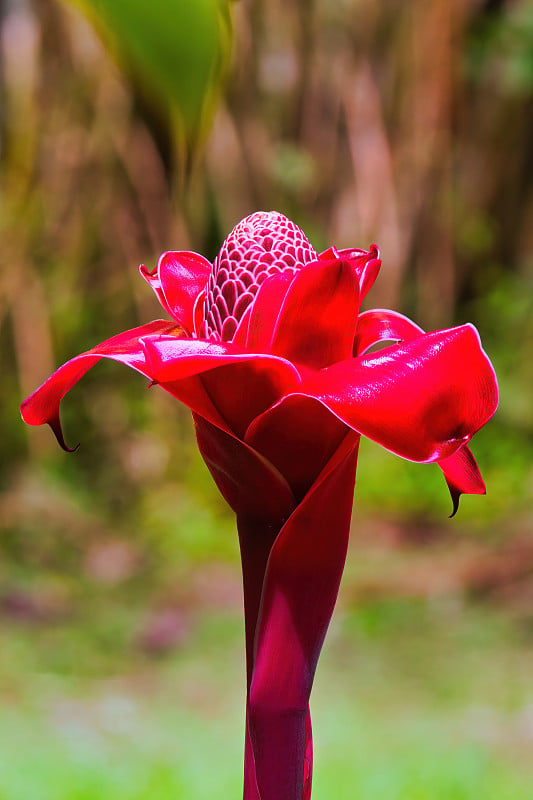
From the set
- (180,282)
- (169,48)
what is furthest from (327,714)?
(169,48)

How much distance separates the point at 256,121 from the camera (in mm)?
2178

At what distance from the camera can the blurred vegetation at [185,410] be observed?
47.4 inches

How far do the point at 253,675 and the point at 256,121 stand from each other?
2096 millimetres

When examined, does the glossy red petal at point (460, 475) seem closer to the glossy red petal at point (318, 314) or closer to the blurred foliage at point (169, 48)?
the glossy red petal at point (318, 314)

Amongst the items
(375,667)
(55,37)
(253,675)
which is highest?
(55,37)

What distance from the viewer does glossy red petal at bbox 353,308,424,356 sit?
25 centimetres

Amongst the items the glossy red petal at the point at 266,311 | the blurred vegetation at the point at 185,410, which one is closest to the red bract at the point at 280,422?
the glossy red petal at the point at 266,311

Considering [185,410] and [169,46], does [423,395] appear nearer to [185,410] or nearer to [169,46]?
[169,46]

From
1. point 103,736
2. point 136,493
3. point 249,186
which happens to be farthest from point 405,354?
point 249,186

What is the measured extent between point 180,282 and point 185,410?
6.14 feet

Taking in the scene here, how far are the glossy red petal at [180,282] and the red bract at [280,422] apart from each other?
0.02 metres

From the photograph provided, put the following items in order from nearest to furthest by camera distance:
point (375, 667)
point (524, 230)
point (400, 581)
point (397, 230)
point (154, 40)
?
point (154, 40) → point (375, 667) → point (400, 581) → point (397, 230) → point (524, 230)

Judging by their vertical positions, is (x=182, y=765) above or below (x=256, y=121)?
below

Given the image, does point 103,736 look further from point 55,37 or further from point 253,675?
point 55,37
